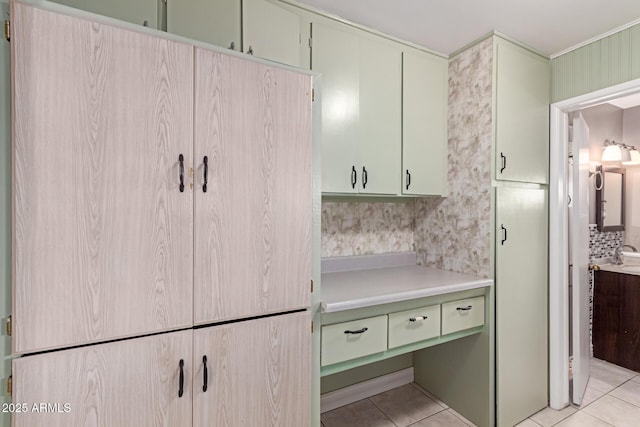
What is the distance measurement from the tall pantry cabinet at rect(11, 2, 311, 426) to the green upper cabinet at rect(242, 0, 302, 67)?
1.44 feet

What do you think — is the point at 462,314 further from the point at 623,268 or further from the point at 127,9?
the point at 127,9

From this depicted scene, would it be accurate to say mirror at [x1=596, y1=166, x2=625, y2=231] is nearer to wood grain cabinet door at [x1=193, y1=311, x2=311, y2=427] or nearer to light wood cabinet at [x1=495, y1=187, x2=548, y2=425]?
light wood cabinet at [x1=495, y1=187, x2=548, y2=425]

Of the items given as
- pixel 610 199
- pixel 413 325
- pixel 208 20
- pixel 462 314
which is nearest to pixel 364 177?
pixel 413 325

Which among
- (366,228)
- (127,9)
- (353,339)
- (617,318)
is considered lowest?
(617,318)

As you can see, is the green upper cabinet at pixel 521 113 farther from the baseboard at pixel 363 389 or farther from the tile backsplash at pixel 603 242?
the baseboard at pixel 363 389

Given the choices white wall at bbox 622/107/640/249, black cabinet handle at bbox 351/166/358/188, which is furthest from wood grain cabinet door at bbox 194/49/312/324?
white wall at bbox 622/107/640/249

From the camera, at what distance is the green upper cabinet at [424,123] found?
6.72 ft

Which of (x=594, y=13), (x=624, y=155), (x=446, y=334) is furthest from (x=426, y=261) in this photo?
(x=624, y=155)

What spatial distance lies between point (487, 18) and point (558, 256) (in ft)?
5.32

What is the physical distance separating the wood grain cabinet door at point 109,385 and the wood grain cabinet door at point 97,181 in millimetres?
50

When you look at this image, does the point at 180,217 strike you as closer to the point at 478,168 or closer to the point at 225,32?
the point at 225,32

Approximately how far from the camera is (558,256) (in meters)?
2.17

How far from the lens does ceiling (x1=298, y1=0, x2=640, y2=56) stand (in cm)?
167

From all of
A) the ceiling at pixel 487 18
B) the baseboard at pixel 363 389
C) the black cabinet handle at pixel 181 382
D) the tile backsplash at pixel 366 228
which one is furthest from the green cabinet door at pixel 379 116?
the baseboard at pixel 363 389
